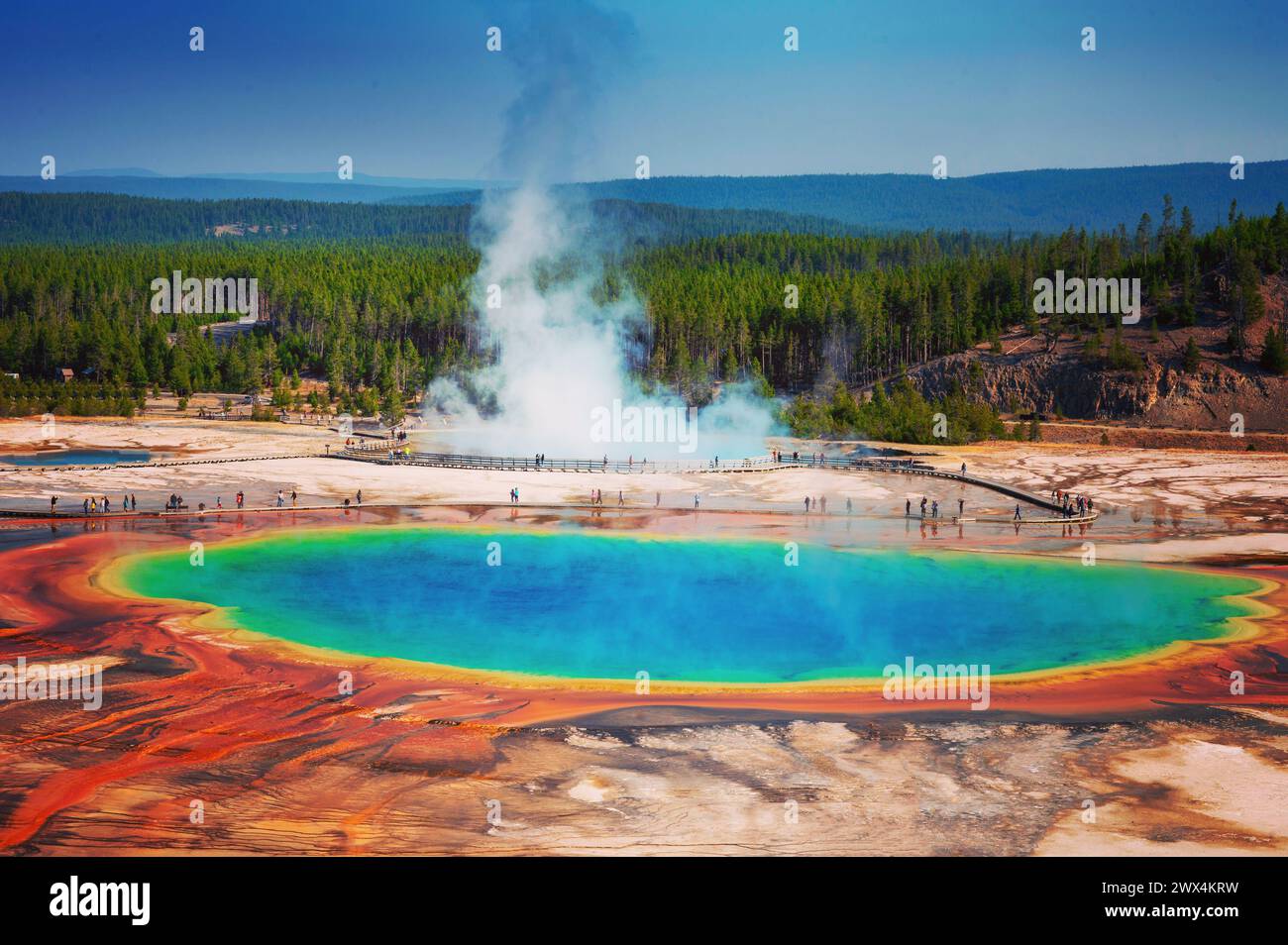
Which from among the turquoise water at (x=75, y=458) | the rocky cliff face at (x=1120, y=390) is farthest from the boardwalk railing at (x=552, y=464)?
the rocky cliff face at (x=1120, y=390)

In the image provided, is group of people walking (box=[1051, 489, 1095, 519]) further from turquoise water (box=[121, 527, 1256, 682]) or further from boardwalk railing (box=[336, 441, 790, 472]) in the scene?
boardwalk railing (box=[336, 441, 790, 472])

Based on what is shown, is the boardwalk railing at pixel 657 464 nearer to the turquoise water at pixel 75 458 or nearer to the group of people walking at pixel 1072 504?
the group of people walking at pixel 1072 504

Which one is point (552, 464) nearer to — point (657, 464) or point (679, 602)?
point (657, 464)

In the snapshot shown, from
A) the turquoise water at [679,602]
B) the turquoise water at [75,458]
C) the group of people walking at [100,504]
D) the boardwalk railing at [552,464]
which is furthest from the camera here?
the turquoise water at [75,458]

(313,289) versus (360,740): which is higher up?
(313,289)

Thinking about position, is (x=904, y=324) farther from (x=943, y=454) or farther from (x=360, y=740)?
(x=360, y=740)

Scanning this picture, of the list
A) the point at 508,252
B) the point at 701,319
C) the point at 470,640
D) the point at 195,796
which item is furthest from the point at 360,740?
the point at 701,319
